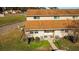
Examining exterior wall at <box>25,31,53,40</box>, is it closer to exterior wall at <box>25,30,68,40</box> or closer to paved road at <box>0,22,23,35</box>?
exterior wall at <box>25,30,68,40</box>

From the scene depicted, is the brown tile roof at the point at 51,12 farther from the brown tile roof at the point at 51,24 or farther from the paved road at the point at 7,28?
the paved road at the point at 7,28

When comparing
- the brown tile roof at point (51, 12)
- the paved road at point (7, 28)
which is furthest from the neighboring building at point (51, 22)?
the paved road at point (7, 28)

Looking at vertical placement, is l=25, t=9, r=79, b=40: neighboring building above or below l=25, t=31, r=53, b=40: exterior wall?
above

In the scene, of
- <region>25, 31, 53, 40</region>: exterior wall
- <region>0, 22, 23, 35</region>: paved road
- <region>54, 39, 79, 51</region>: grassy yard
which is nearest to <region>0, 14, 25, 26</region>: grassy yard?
<region>0, 22, 23, 35</region>: paved road

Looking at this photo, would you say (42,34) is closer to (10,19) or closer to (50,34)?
(50,34)

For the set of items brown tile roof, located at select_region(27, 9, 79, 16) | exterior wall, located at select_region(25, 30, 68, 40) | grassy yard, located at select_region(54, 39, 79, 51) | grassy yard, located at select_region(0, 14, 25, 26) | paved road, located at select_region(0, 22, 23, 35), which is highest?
brown tile roof, located at select_region(27, 9, 79, 16)

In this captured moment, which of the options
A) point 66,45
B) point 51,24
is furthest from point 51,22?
point 66,45
